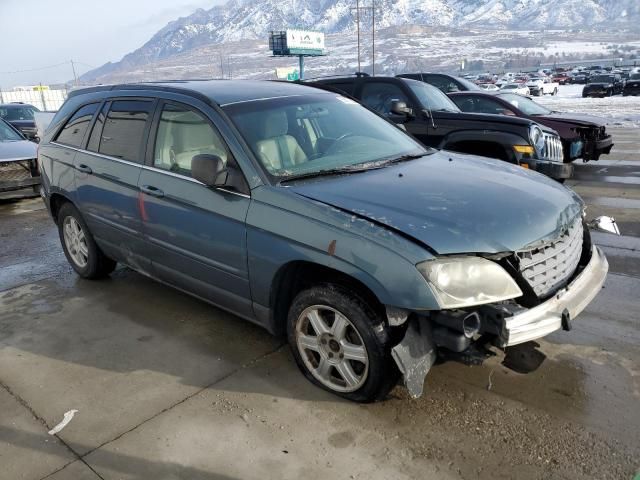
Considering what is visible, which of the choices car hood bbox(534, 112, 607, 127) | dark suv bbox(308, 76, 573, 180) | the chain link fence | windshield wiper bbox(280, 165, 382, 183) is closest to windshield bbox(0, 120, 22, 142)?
dark suv bbox(308, 76, 573, 180)

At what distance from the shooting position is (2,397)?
3.40 m

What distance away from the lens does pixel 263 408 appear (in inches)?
125

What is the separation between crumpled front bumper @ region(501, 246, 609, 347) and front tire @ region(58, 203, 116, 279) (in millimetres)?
3667

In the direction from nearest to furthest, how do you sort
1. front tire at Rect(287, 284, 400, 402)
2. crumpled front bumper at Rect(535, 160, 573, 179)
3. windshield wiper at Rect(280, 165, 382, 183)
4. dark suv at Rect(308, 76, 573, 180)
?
front tire at Rect(287, 284, 400, 402), windshield wiper at Rect(280, 165, 382, 183), crumpled front bumper at Rect(535, 160, 573, 179), dark suv at Rect(308, 76, 573, 180)

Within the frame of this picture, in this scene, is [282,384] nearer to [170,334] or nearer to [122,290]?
[170,334]

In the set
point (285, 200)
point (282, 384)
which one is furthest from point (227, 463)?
point (285, 200)

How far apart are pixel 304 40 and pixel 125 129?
7468 cm

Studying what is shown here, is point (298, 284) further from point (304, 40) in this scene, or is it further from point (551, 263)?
point (304, 40)

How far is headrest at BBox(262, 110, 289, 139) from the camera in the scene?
3701 millimetres

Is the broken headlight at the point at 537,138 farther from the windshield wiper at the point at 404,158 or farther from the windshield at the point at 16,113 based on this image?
the windshield at the point at 16,113

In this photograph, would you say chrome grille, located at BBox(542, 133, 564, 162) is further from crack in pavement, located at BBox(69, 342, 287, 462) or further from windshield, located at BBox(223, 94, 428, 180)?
crack in pavement, located at BBox(69, 342, 287, 462)

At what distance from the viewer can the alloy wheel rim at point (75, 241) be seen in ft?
16.8

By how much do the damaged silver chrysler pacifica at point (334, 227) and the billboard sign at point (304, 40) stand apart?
231 feet

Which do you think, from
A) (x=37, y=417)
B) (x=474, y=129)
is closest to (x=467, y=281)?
(x=37, y=417)
